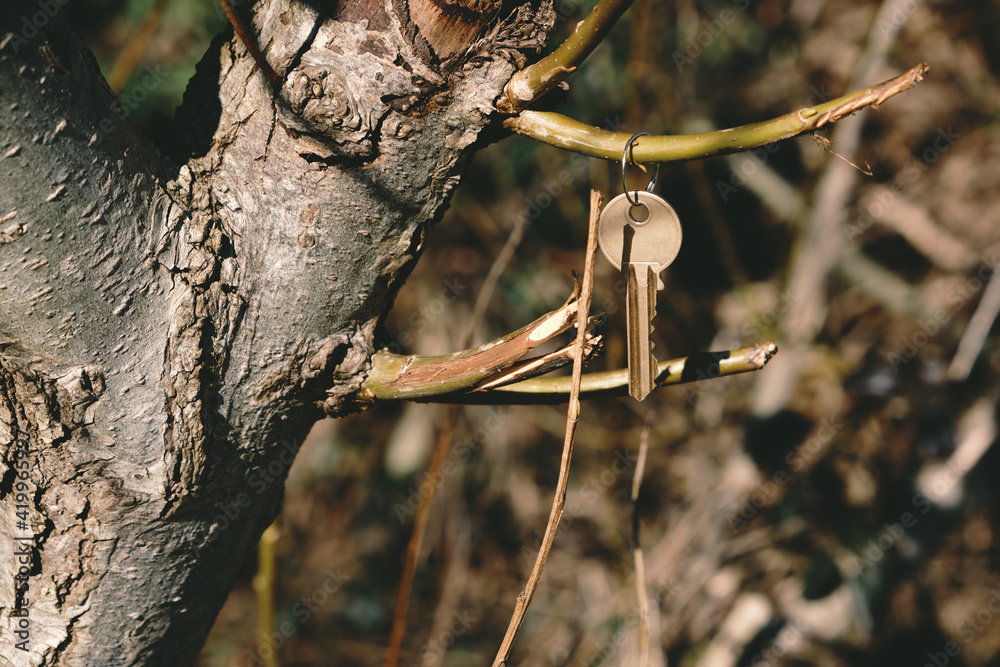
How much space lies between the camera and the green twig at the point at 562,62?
22.3 inches

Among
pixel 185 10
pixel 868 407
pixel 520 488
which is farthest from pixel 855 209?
pixel 185 10

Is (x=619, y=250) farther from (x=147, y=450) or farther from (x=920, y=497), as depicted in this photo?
(x=920, y=497)

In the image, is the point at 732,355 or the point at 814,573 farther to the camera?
the point at 814,573

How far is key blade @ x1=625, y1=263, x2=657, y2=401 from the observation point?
27.7 inches

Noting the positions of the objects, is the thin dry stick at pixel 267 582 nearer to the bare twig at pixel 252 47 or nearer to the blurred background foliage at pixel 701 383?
the bare twig at pixel 252 47

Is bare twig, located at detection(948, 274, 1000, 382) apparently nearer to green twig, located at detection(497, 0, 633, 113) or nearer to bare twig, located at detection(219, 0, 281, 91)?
green twig, located at detection(497, 0, 633, 113)

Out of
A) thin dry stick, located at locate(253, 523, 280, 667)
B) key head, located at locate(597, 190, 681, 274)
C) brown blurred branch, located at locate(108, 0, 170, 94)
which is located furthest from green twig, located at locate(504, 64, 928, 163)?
brown blurred branch, located at locate(108, 0, 170, 94)

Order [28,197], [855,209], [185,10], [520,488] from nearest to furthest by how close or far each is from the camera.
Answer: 1. [28,197]
2. [185,10]
3. [855,209]
4. [520,488]

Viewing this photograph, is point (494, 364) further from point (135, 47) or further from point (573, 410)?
point (135, 47)

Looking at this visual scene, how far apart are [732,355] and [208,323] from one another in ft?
1.86

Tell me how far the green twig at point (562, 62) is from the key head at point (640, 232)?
0.55 feet

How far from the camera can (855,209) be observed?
2.91 m

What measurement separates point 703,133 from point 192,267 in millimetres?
516

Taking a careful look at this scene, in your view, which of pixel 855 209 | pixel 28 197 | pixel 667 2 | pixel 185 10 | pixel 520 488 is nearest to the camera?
pixel 28 197
